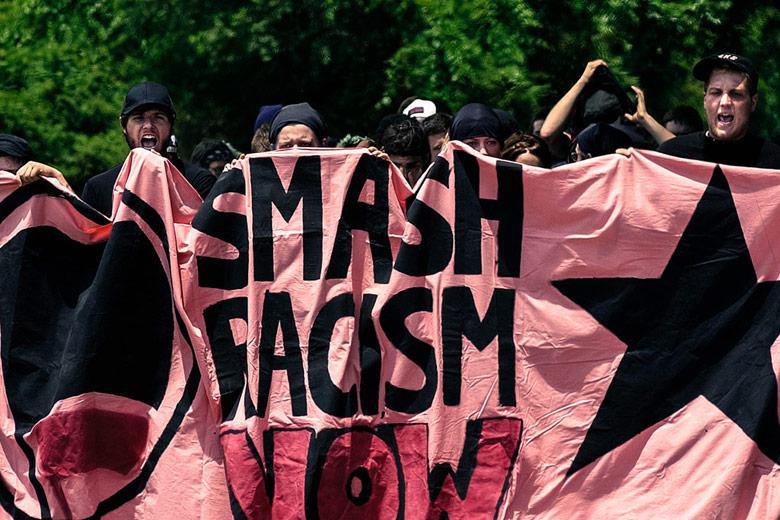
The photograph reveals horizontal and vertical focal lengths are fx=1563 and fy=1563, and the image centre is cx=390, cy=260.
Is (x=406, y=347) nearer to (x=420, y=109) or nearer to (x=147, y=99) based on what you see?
(x=147, y=99)

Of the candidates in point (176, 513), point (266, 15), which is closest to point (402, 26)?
point (266, 15)

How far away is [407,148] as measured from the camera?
7332 millimetres

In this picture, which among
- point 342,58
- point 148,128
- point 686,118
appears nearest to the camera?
point 148,128

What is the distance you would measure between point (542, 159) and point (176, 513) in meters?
2.57

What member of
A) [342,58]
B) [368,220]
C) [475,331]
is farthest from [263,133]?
[342,58]

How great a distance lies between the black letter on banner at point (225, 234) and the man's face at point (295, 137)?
0.38 m

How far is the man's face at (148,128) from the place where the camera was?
707cm

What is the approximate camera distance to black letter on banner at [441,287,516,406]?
6.27 metres

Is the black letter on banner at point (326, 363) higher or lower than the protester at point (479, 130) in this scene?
lower

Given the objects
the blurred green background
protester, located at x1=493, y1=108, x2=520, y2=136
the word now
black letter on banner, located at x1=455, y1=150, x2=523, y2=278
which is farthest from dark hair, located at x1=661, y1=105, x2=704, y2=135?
the word now

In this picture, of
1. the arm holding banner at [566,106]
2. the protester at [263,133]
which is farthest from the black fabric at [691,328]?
the protester at [263,133]

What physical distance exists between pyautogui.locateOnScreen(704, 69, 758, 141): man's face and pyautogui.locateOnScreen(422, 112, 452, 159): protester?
158 centimetres

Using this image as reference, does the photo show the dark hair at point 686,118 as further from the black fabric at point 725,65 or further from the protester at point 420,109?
the black fabric at point 725,65

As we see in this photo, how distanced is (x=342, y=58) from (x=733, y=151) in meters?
5.70
